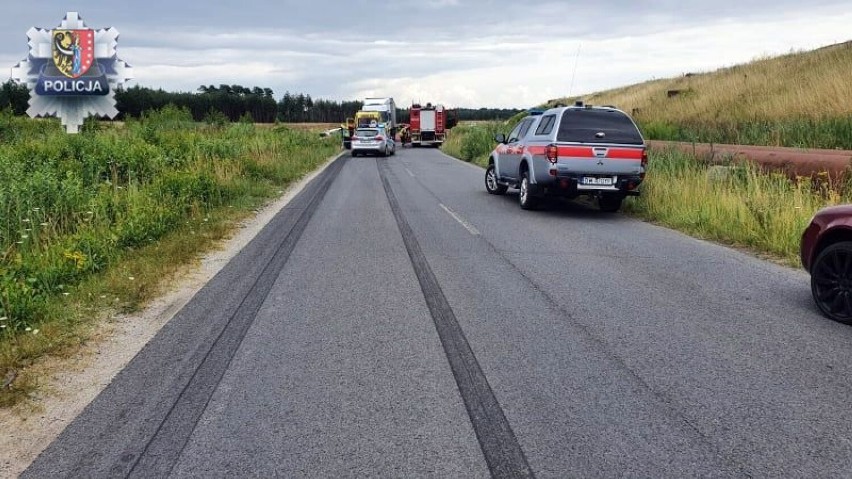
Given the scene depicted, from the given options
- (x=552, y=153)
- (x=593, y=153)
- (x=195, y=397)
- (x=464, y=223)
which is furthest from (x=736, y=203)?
(x=195, y=397)

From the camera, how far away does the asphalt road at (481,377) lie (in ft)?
11.1

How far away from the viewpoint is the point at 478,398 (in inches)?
163

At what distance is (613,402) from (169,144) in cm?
1922

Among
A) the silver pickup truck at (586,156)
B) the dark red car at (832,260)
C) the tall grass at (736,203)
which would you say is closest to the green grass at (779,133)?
the tall grass at (736,203)

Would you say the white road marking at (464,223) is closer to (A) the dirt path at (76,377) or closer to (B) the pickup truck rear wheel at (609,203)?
(B) the pickup truck rear wheel at (609,203)

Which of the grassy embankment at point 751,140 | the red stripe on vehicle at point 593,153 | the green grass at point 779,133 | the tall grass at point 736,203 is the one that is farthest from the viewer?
the green grass at point 779,133

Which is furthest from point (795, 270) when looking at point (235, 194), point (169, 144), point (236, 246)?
point (169, 144)

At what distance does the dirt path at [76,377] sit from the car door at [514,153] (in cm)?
829

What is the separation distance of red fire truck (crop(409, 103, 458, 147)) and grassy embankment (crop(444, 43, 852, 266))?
53.4ft

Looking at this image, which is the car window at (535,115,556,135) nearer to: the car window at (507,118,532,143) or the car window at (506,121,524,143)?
the car window at (507,118,532,143)

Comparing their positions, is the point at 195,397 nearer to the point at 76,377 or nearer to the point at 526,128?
the point at 76,377

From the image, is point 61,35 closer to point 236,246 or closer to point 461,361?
point 236,246

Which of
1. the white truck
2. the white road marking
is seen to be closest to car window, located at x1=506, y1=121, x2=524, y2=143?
the white road marking

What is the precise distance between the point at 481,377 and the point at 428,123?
48413 mm
